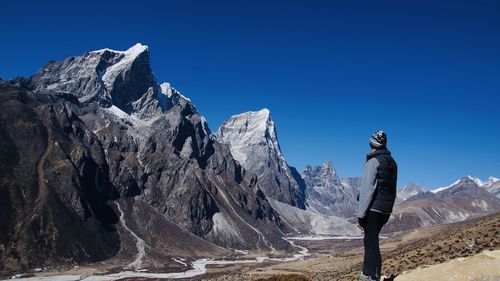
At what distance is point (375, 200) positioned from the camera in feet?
47.7

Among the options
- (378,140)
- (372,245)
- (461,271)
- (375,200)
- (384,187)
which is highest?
(378,140)

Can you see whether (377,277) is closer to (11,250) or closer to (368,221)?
(368,221)

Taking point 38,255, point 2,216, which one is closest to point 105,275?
point 38,255

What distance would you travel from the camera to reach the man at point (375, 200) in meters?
14.5

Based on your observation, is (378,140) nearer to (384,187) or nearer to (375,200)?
(384,187)

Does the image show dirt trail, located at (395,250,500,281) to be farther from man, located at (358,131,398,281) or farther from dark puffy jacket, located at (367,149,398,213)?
dark puffy jacket, located at (367,149,398,213)

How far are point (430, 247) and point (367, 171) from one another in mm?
39857

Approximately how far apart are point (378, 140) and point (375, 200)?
1.94 m

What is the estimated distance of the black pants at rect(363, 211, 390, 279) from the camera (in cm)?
1465

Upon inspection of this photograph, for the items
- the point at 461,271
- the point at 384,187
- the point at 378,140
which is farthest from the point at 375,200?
the point at 461,271

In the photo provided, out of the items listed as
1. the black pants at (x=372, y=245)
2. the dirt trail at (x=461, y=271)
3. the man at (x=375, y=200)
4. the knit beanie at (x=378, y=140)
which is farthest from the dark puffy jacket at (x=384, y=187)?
the dirt trail at (x=461, y=271)

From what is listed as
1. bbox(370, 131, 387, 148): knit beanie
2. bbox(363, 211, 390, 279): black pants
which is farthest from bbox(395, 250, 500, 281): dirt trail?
bbox(370, 131, 387, 148): knit beanie

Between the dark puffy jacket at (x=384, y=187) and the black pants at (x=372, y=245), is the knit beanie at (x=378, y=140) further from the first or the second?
the black pants at (x=372, y=245)

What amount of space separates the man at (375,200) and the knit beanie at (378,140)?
0.32m
